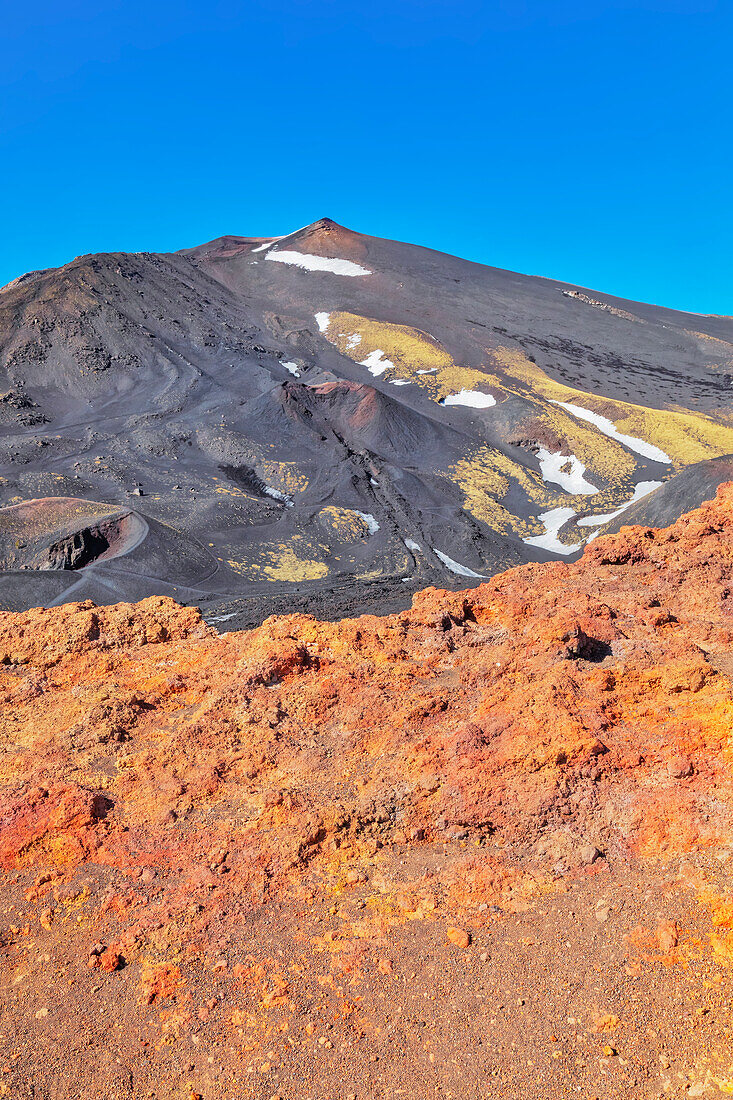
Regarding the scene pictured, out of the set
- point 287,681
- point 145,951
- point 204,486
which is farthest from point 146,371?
point 145,951

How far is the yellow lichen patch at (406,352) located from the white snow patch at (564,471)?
9.21m

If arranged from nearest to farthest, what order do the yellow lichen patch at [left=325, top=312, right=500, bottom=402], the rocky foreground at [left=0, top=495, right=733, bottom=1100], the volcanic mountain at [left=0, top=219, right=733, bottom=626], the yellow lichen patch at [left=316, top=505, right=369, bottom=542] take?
the rocky foreground at [left=0, top=495, right=733, bottom=1100], the volcanic mountain at [left=0, top=219, right=733, bottom=626], the yellow lichen patch at [left=316, top=505, right=369, bottom=542], the yellow lichen patch at [left=325, top=312, right=500, bottom=402]

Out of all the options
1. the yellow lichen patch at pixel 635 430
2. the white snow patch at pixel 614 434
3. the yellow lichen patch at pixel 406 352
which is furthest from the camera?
the yellow lichen patch at pixel 406 352

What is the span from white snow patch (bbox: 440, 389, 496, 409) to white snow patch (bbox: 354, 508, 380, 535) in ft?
54.0

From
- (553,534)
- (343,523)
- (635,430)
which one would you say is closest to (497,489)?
(553,534)

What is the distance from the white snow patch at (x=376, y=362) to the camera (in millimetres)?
50719

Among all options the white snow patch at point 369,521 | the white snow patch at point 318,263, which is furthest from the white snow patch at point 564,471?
the white snow patch at point 318,263

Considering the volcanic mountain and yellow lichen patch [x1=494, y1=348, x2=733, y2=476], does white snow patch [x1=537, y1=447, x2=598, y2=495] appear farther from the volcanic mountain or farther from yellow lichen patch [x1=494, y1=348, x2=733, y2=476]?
yellow lichen patch [x1=494, y1=348, x2=733, y2=476]

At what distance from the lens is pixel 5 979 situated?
16.8 ft

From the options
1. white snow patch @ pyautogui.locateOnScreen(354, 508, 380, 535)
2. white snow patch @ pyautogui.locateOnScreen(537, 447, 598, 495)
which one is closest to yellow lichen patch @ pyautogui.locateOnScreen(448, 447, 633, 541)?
white snow patch @ pyautogui.locateOnScreen(537, 447, 598, 495)

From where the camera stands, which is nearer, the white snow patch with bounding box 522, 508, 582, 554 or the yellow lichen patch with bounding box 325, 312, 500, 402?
the white snow patch with bounding box 522, 508, 582, 554

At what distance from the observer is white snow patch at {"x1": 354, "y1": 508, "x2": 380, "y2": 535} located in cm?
3062

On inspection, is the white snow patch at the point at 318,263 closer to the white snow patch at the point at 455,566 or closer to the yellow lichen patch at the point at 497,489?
the yellow lichen patch at the point at 497,489

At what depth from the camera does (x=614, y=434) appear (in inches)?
1634
